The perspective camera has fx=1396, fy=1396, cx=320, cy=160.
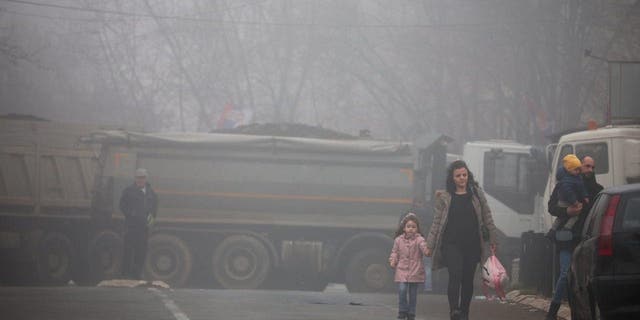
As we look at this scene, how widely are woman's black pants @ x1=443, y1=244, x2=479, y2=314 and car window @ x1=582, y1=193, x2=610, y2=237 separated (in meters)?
1.28

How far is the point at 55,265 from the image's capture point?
26359 millimetres

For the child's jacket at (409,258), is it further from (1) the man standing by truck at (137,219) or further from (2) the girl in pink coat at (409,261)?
(1) the man standing by truck at (137,219)

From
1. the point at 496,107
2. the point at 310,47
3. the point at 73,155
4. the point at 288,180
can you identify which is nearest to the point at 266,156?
the point at 288,180

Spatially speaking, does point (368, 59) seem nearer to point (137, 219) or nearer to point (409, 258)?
point (137, 219)

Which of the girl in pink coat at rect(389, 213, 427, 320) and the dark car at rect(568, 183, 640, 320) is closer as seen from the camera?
the dark car at rect(568, 183, 640, 320)

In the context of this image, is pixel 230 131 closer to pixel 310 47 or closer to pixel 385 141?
pixel 385 141

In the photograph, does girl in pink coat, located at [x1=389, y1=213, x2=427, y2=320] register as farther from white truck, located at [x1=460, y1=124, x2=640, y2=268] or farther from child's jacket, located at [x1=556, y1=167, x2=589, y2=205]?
white truck, located at [x1=460, y1=124, x2=640, y2=268]

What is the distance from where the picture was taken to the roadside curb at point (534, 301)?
16.7 metres

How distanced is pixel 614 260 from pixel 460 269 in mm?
2376

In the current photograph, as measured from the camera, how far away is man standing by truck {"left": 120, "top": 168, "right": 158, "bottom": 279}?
922 inches

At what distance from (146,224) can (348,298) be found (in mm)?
5328

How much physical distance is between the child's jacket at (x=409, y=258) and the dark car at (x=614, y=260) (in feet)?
8.23

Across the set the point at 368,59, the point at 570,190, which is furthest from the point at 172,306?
the point at 368,59

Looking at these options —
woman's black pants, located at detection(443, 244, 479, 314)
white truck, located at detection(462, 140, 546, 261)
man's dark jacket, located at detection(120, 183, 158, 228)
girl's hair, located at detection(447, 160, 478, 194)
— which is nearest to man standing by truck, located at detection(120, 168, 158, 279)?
man's dark jacket, located at detection(120, 183, 158, 228)
